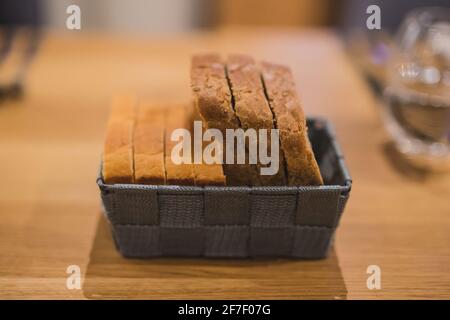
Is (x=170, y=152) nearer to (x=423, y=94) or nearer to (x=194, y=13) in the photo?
(x=423, y=94)

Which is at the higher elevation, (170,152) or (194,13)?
(170,152)

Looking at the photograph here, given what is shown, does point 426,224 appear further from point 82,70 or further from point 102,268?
point 82,70

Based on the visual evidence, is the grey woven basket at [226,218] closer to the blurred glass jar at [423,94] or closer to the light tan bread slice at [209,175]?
the light tan bread slice at [209,175]

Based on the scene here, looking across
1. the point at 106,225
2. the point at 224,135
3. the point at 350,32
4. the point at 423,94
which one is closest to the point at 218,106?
the point at 224,135

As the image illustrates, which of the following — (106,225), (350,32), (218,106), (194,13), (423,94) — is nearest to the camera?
(218,106)

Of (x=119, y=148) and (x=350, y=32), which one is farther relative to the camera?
(x=350, y=32)

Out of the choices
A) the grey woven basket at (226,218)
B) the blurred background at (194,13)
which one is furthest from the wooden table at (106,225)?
the blurred background at (194,13)

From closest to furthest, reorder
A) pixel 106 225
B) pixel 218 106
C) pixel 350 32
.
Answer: pixel 218 106 → pixel 106 225 → pixel 350 32
